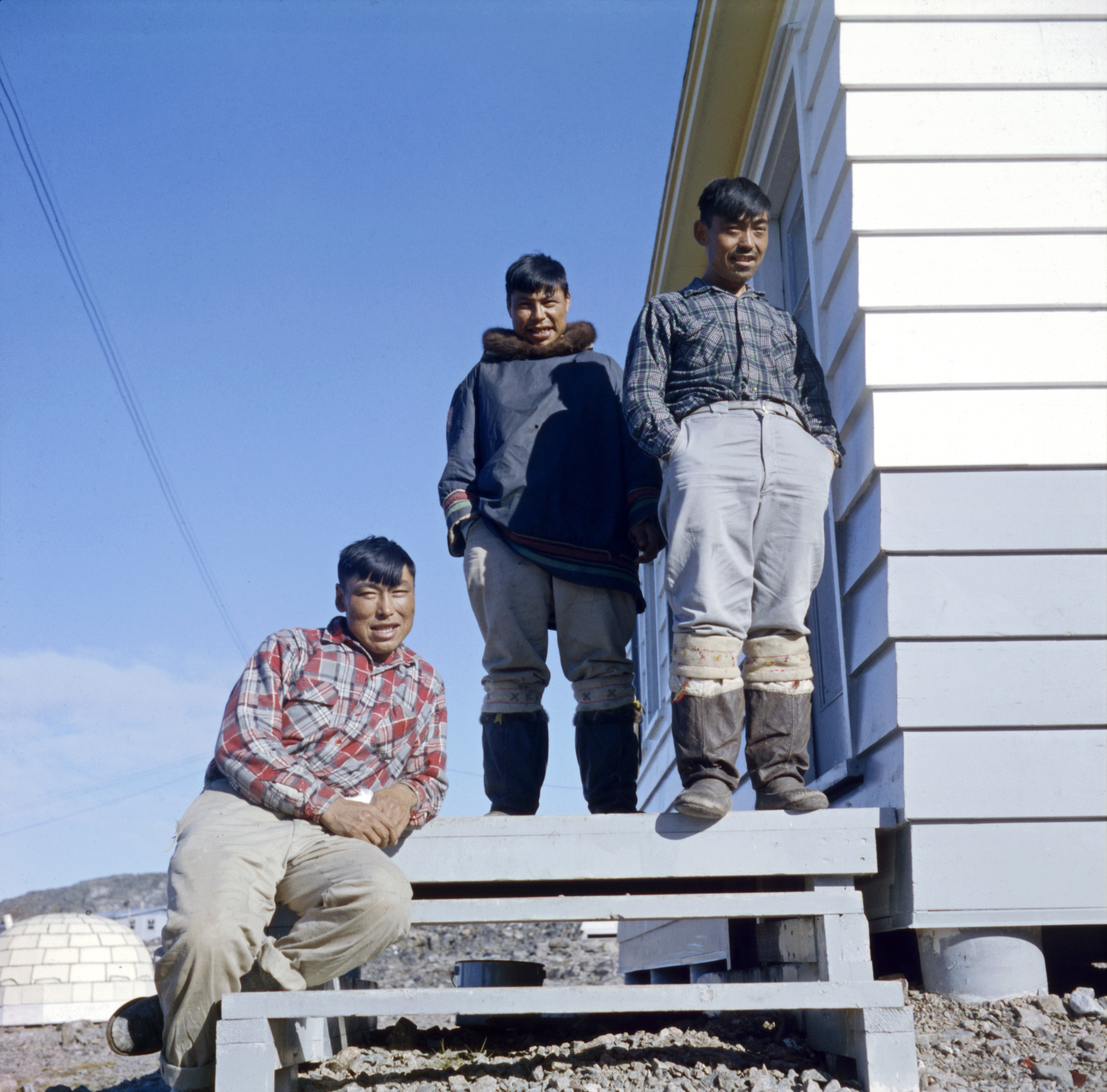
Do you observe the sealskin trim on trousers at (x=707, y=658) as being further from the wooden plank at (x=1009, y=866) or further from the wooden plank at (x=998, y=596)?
the wooden plank at (x=1009, y=866)

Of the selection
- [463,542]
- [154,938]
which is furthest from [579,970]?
[154,938]

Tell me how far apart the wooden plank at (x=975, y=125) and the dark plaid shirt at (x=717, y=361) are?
22.2 inches

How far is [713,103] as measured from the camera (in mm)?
4879

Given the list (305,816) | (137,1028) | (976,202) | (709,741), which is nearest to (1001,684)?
(709,741)

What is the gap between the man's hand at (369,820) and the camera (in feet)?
8.29

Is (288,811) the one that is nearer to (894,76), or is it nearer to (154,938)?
(894,76)

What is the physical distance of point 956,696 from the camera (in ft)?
9.03

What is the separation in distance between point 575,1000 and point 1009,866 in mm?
1084

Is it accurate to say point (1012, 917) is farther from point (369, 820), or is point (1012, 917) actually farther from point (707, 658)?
point (369, 820)

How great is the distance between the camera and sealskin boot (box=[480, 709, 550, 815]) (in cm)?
302

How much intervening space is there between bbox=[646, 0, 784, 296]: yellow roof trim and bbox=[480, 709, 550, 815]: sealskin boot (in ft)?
9.37

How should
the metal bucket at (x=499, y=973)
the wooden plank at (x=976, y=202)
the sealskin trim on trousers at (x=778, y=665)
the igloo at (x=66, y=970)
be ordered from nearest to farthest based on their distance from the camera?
the sealskin trim on trousers at (x=778, y=665), the wooden plank at (x=976, y=202), the metal bucket at (x=499, y=973), the igloo at (x=66, y=970)

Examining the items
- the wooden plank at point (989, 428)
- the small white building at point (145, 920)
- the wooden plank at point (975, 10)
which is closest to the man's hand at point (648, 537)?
the wooden plank at point (989, 428)

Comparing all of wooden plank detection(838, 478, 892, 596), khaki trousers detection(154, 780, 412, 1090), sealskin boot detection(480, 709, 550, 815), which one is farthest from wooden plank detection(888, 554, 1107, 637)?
khaki trousers detection(154, 780, 412, 1090)
